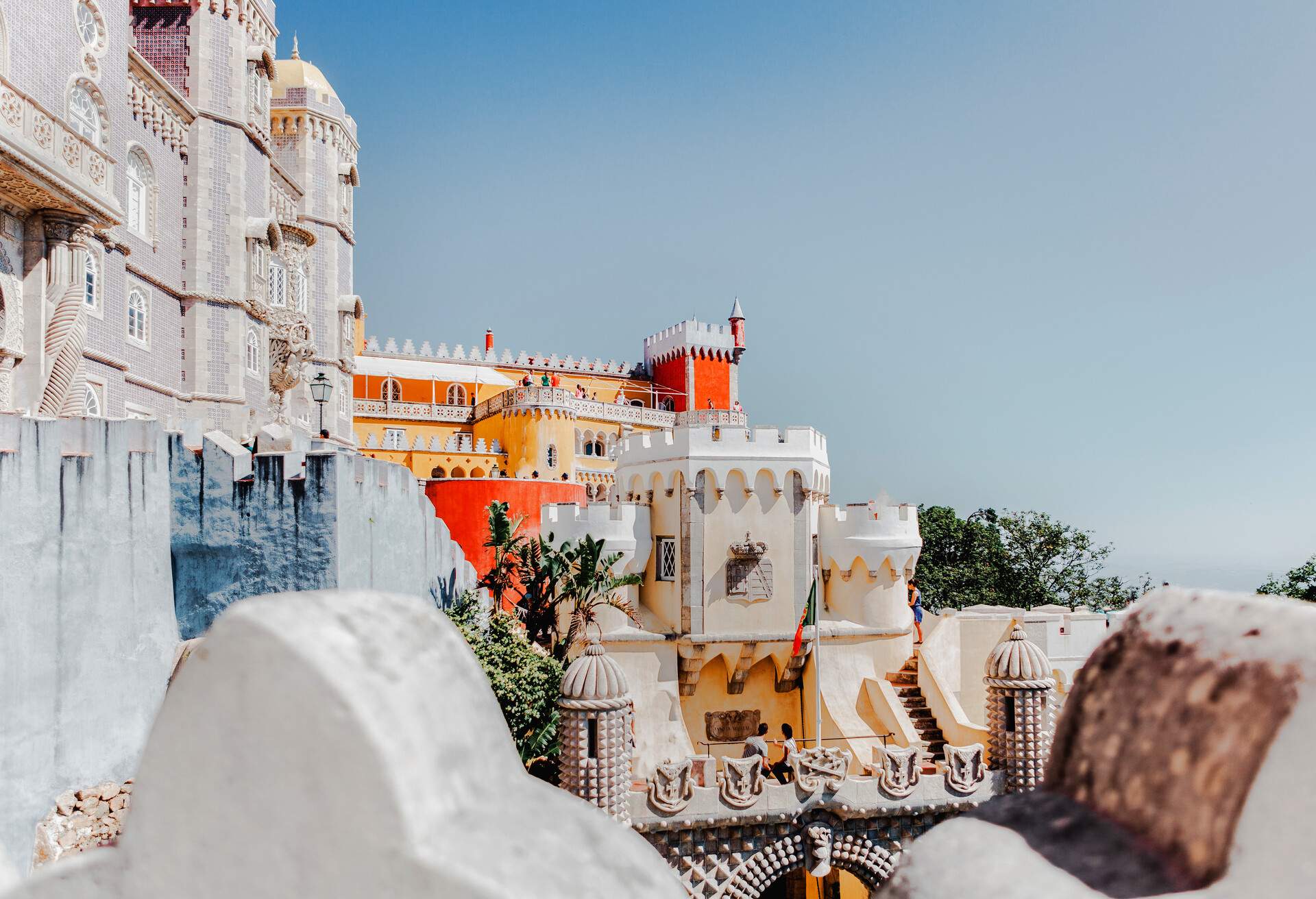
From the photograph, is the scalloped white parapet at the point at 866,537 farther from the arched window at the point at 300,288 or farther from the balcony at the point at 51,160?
the arched window at the point at 300,288

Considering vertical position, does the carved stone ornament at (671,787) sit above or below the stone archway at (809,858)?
above

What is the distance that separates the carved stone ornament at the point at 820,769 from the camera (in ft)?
55.4

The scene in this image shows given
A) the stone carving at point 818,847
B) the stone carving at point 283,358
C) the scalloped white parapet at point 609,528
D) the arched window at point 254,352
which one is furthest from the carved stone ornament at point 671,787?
the stone carving at point 283,358

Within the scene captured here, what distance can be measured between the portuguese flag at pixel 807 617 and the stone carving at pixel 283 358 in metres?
16.4

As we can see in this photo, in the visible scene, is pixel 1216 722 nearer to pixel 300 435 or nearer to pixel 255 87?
pixel 300 435

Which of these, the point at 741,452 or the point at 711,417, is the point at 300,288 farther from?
the point at 711,417

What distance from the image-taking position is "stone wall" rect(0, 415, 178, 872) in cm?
900

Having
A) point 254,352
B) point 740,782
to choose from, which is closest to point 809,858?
point 740,782

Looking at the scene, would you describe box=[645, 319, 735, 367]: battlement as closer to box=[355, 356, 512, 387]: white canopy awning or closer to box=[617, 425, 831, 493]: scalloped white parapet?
box=[355, 356, 512, 387]: white canopy awning

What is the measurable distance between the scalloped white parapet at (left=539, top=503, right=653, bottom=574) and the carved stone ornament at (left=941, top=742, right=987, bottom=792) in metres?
9.06

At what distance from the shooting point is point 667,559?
2256 cm

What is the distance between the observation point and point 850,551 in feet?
75.3

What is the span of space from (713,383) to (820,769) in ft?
125

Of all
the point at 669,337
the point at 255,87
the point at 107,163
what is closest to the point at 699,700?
the point at 107,163
